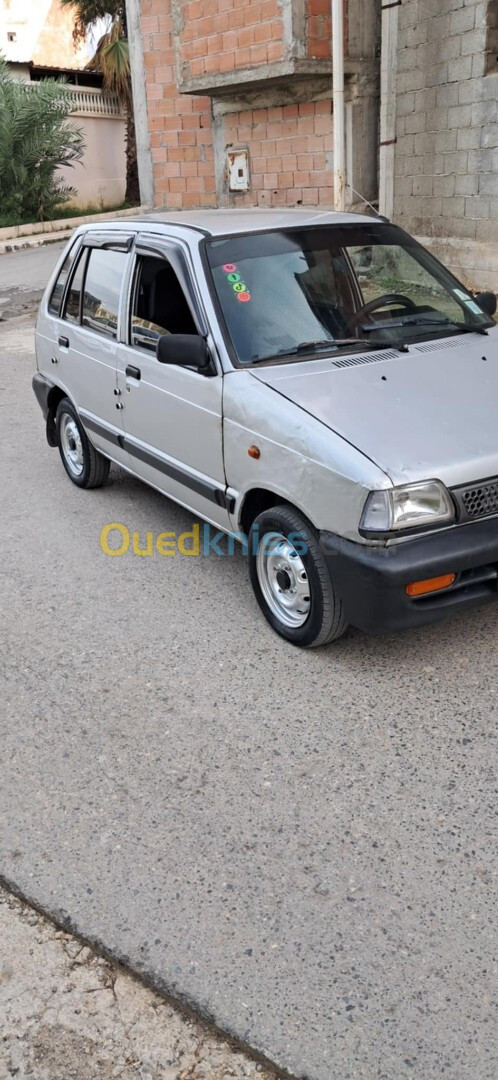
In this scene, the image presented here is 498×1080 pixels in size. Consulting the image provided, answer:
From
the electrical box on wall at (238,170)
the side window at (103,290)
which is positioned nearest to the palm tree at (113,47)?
the electrical box on wall at (238,170)

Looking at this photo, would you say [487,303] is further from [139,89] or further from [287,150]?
[139,89]

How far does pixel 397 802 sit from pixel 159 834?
32.4 inches

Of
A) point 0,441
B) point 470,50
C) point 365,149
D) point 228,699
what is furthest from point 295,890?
point 365,149

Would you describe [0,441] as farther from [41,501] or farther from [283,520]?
[283,520]

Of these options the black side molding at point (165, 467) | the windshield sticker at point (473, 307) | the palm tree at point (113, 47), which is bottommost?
the black side molding at point (165, 467)

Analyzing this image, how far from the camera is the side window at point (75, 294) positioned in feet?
19.3

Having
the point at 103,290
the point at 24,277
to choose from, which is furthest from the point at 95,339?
the point at 24,277

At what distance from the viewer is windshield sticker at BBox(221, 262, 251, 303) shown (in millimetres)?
4445

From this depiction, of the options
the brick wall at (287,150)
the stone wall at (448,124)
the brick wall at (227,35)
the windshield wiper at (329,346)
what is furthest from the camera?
the brick wall at (287,150)

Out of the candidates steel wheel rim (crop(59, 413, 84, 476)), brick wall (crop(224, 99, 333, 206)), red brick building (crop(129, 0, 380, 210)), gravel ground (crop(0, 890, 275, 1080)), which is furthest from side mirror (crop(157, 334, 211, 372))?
brick wall (crop(224, 99, 333, 206))

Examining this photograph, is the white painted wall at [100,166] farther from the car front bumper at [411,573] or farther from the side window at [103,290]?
the car front bumper at [411,573]

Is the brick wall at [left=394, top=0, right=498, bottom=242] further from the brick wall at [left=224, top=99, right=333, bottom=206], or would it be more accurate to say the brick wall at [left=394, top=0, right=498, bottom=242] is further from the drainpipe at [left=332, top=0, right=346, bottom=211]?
the brick wall at [left=224, top=99, right=333, bottom=206]

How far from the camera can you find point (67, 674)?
13.6 ft

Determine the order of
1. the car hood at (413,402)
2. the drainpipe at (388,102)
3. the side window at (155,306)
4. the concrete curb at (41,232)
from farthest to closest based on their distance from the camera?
the concrete curb at (41,232)
the drainpipe at (388,102)
the side window at (155,306)
the car hood at (413,402)
